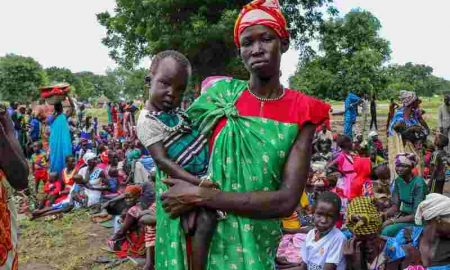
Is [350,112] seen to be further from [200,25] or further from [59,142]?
[59,142]

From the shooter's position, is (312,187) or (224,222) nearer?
(224,222)

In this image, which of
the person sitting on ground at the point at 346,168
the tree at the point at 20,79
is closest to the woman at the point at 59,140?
the person sitting on ground at the point at 346,168

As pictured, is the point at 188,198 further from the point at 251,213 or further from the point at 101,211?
the point at 101,211

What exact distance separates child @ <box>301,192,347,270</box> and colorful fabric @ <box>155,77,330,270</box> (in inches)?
88.3

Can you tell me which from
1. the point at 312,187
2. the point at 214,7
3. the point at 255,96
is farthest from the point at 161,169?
the point at 214,7

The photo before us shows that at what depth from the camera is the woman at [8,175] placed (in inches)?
82.7

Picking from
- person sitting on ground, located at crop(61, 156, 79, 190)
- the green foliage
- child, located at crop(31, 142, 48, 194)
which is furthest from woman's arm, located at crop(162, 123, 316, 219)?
the green foliage

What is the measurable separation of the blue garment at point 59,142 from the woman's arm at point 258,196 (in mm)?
7821

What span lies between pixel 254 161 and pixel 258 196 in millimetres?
120

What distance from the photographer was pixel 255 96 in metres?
1.79

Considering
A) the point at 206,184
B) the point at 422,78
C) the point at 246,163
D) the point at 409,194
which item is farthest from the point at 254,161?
the point at 422,78

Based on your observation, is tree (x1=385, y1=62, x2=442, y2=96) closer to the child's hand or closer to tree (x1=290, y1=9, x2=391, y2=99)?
tree (x1=290, y1=9, x2=391, y2=99)

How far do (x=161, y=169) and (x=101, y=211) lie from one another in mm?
7106

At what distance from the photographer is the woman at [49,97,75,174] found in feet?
29.5
